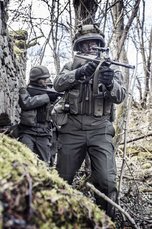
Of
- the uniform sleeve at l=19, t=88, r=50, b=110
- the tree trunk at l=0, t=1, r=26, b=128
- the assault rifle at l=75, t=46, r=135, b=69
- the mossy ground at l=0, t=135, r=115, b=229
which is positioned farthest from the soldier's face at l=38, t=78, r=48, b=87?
the mossy ground at l=0, t=135, r=115, b=229

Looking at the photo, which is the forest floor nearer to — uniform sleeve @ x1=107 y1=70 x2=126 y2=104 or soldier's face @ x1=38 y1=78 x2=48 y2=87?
uniform sleeve @ x1=107 y1=70 x2=126 y2=104

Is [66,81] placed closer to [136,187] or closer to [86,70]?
[86,70]

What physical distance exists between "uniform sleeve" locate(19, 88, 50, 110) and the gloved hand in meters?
1.74

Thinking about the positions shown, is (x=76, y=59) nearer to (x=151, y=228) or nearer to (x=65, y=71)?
(x=65, y=71)

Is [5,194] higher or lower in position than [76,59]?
lower

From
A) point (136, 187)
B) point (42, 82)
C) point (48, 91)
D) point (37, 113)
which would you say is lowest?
point (136, 187)

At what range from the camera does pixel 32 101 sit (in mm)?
5152

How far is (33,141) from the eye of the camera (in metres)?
5.34

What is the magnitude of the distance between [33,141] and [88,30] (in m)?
2.12

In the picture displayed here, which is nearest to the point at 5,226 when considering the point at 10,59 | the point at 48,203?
the point at 48,203

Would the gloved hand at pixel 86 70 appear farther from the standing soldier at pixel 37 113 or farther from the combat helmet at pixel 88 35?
the standing soldier at pixel 37 113

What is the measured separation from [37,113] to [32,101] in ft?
0.80

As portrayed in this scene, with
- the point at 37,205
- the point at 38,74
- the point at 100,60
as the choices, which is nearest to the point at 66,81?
the point at 100,60

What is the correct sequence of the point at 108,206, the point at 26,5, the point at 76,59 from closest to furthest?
the point at 108,206 → the point at 76,59 → the point at 26,5
